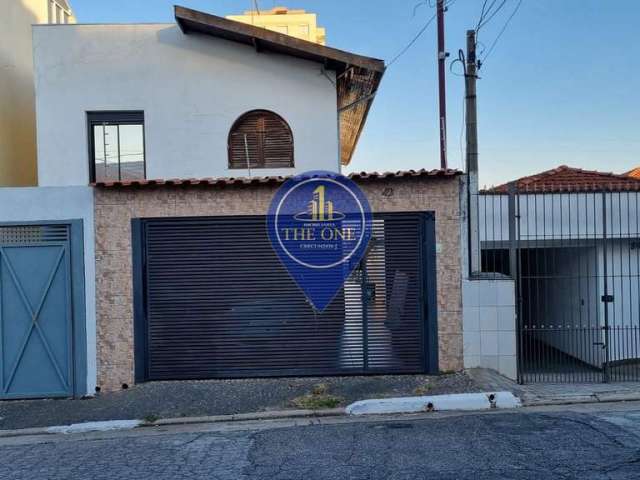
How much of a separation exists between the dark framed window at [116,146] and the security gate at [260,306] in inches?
138

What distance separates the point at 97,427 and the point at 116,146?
6201 millimetres

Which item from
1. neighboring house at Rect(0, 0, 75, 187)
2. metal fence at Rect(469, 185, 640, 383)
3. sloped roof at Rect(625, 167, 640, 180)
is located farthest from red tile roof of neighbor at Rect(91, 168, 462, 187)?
sloped roof at Rect(625, 167, 640, 180)

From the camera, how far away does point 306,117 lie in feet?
36.0

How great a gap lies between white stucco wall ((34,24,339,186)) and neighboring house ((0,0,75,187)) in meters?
1.06

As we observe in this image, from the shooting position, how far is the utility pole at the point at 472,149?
804 centimetres

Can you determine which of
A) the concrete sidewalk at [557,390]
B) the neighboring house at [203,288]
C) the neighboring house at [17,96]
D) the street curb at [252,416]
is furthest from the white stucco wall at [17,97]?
the concrete sidewalk at [557,390]

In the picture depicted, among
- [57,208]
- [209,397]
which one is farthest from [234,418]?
[57,208]

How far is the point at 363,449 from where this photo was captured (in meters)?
5.29

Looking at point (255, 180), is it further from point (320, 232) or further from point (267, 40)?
point (267, 40)

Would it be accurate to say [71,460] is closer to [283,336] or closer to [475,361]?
[283,336]

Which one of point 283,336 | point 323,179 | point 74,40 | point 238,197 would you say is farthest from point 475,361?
point 74,40

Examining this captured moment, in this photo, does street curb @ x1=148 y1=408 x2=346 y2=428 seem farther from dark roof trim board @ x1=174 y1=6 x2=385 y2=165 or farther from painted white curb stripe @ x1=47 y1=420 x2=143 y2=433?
dark roof trim board @ x1=174 y1=6 x2=385 y2=165

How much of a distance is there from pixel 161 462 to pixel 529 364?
747 cm

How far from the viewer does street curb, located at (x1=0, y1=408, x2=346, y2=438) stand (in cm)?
657
